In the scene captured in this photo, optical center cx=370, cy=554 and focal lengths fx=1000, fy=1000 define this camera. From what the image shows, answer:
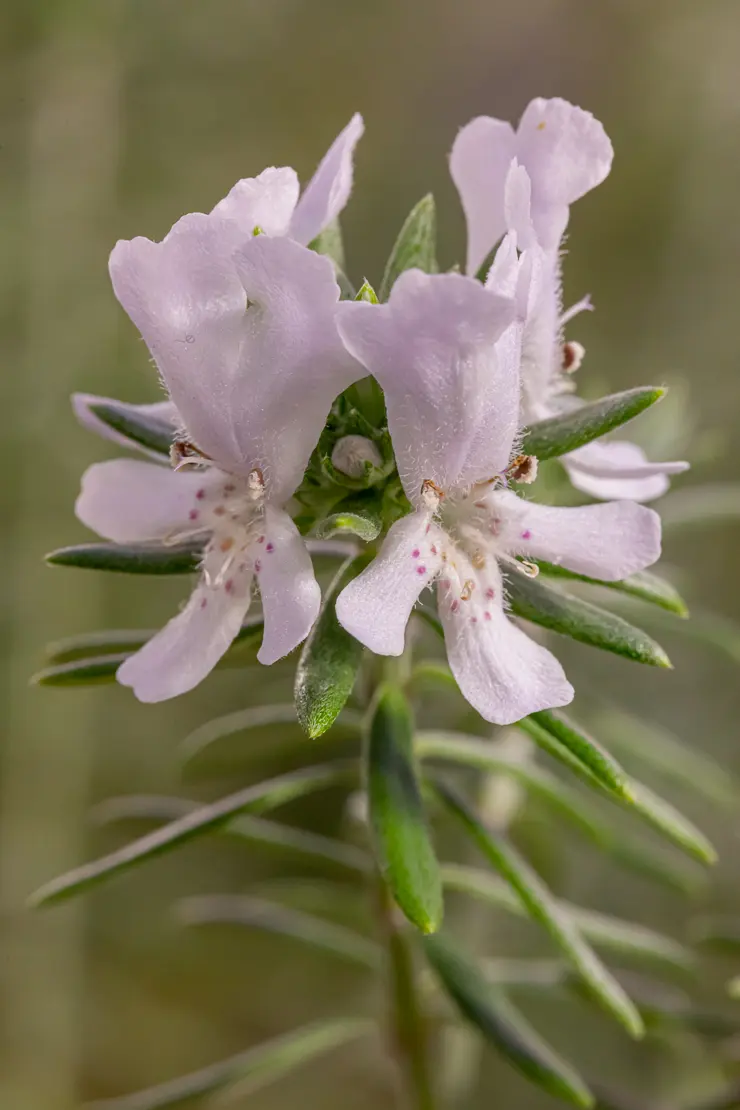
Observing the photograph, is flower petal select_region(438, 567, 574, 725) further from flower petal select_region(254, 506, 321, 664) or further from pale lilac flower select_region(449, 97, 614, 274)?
pale lilac flower select_region(449, 97, 614, 274)

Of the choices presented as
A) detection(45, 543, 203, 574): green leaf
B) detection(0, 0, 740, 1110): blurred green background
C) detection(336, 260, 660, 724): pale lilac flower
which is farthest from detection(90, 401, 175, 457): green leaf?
detection(0, 0, 740, 1110): blurred green background

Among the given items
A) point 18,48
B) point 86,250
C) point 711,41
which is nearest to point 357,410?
point 86,250

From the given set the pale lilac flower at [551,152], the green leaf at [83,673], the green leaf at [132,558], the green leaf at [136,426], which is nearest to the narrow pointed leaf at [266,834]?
the green leaf at [83,673]

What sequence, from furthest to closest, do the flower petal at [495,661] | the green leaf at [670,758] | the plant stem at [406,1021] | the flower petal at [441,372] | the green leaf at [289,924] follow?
the green leaf at [670,758], the green leaf at [289,924], the plant stem at [406,1021], the flower petal at [495,661], the flower petal at [441,372]

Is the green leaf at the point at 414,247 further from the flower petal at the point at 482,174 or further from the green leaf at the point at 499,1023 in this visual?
the green leaf at the point at 499,1023

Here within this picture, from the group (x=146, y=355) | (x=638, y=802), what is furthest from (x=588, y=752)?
(x=146, y=355)

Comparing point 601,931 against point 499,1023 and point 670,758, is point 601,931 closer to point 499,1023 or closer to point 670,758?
point 499,1023

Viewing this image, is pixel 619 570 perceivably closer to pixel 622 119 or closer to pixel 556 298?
pixel 556 298

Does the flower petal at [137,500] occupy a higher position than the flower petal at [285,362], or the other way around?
the flower petal at [285,362]
